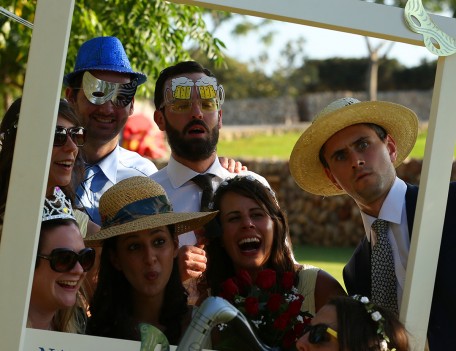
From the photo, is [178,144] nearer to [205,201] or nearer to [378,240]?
[205,201]

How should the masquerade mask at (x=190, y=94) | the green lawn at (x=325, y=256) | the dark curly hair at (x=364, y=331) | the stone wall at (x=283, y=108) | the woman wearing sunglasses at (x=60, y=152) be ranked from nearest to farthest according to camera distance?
the dark curly hair at (x=364, y=331) → the woman wearing sunglasses at (x=60, y=152) → the masquerade mask at (x=190, y=94) → the green lawn at (x=325, y=256) → the stone wall at (x=283, y=108)

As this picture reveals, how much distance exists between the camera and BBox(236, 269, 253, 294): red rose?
3545 millimetres

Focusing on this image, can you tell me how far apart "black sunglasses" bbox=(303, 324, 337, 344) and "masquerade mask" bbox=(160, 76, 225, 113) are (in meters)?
1.68

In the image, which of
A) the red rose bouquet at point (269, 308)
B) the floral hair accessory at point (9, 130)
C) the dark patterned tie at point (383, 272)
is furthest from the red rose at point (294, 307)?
the floral hair accessory at point (9, 130)

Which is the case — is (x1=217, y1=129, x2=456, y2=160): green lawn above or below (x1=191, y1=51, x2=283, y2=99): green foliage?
below

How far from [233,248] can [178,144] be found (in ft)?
2.66

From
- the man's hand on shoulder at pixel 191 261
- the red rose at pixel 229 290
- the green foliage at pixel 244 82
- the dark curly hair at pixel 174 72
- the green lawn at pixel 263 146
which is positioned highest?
the green foliage at pixel 244 82

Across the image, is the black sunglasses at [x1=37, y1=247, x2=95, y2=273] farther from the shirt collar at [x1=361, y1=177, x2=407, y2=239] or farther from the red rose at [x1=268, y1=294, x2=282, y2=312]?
the shirt collar at [x1=361, y1=177, x2=407, y2=239]

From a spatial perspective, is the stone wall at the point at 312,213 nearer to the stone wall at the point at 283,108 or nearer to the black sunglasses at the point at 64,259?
the black sunglasses at the point at 64,259

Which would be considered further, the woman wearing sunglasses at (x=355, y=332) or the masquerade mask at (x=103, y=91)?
the masquerade mask at (x=103, y=91)

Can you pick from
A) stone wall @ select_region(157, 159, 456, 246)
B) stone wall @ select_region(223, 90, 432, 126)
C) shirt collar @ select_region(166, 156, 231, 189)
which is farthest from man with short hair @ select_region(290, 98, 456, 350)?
stone wall @ select_region(223, 90, 432, 126)

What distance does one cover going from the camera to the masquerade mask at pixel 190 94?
4414 millimetres

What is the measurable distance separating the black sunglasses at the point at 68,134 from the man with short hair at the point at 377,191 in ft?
2.81

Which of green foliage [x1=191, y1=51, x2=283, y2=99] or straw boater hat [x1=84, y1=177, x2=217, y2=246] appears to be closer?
straw boater hat [x1=84, y1=177, x2=217, y2=246]
